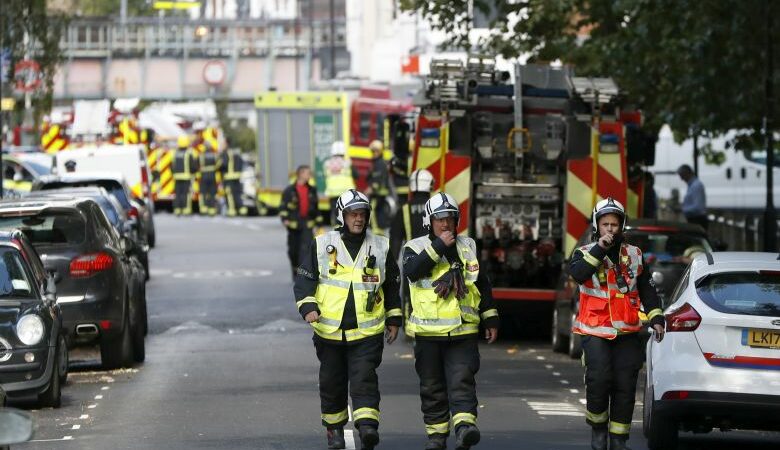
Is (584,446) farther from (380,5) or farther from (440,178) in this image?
(380,5)

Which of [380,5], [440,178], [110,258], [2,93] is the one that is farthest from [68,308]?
[380,5]

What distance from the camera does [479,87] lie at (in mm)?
20578

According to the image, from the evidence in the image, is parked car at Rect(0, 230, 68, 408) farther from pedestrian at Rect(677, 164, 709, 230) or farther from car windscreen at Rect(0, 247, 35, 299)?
pedestrian at Rect(677, 164, 709, 230)

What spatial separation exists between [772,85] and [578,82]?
85.7 inches

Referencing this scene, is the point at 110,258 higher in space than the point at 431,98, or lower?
lower

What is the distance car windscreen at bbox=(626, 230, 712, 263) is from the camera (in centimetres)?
1808

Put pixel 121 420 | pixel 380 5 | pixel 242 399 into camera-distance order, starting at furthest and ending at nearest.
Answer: pixel 380 5 < pixel 242 399 < pixel 121 420

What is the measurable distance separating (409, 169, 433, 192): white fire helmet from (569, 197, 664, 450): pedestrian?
7772 mm

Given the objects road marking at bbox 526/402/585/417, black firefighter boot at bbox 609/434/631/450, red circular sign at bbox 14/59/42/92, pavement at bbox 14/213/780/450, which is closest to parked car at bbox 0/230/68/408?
pavement at bbox 14/213/780/450

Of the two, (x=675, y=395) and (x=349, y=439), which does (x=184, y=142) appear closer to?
(x=349, y=439)

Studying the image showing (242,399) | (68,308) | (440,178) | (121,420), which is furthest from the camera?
(440,178)

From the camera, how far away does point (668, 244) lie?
18.2 metres

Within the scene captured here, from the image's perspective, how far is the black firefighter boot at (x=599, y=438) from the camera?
11.5 meters

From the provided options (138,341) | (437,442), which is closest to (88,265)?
(138,341)
